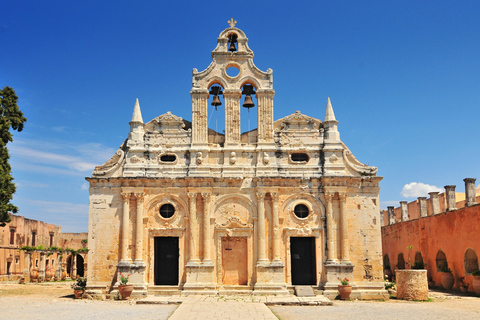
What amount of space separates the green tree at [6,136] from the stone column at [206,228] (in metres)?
10.0

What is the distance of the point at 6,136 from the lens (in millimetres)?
23750

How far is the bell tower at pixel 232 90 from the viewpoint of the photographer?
2323 centimetres

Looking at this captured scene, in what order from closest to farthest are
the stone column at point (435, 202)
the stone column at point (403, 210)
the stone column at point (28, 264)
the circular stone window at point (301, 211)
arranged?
the circular stone window at point (301, 211) → the stone column at point (435, 202) → the stone column at point (403, 210) → the stone column at point (28, 264)

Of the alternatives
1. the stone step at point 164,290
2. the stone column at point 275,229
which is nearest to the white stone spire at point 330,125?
the stone column at point 275,229

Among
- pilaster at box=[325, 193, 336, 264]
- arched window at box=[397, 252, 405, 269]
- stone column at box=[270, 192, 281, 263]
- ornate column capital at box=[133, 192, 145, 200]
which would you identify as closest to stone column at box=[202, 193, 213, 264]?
ornate column capital at box=[133, 192, 145, 200]

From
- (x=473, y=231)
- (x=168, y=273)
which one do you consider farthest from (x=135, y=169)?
(x=473, y=231)

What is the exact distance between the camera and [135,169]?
22781 mm

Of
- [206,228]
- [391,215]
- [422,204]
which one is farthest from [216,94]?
[391,215]

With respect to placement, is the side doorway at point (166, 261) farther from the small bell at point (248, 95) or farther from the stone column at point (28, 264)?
the stone column at point (28, 264)

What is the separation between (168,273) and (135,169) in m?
5.08

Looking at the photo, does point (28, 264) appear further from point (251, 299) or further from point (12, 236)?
point (251, 299)

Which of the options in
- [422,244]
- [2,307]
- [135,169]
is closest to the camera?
[2,307]

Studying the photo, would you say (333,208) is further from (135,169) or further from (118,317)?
(118,317)

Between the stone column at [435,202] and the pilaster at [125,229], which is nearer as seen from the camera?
the pilaster at [125,229]
